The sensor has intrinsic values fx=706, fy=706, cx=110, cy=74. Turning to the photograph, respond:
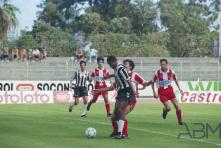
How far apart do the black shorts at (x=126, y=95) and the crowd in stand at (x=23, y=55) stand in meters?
33.3

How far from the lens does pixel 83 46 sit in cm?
5672

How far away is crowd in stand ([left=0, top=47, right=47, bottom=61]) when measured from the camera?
50375 mm

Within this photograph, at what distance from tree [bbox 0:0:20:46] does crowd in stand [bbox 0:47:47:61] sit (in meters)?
1.28

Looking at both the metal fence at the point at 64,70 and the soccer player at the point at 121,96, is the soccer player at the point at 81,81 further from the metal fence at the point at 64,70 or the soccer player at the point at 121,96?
the metal fence at the point at 64,70

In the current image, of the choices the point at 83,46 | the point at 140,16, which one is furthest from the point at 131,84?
the point at 140,16

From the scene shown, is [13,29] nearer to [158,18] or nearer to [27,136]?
[158,18]

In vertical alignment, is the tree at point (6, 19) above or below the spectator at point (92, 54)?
above

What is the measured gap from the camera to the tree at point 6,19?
165 feet

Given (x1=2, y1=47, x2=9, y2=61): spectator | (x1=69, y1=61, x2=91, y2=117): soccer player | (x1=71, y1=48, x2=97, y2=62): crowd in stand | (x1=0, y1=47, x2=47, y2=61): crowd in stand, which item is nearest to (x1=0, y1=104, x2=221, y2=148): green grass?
(x1=69, y1=61, x2=91, y2=117): soccer player

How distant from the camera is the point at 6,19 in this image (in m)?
51.2

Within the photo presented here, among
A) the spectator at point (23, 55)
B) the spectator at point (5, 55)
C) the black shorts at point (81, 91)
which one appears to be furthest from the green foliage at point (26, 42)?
the black shorts at point (81, 91)

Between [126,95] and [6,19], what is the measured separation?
34887mm

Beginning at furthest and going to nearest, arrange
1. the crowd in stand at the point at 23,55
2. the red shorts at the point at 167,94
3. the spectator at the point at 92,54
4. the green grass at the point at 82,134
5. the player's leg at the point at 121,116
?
the spectator at the point at 92,54 < the crowd in stand at the point at 23,55 < the red shorts at the point at 167,94 < the player's leg at the point at 121,116 < the green grass at the point at 82,134

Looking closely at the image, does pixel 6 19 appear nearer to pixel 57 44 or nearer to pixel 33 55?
pixel 33 55
